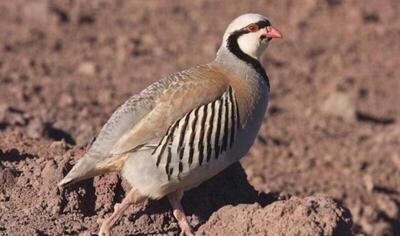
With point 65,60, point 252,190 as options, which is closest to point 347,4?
point 65,60

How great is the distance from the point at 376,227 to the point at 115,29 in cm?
838

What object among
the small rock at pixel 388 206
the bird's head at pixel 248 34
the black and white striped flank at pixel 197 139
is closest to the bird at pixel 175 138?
the black and white striped flank at pixel 197 139

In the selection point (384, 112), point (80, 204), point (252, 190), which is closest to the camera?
point (80, 204)

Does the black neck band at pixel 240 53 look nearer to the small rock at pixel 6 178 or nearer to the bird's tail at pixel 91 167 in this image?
the bird's tail at pixel 91 167

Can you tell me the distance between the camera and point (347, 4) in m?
20.5

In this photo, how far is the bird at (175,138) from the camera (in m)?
7.71

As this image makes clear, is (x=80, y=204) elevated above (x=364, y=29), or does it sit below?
above

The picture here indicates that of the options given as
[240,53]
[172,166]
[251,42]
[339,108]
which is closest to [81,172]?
[172,166]

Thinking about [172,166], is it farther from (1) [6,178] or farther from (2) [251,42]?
(1) [6,178]

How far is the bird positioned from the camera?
7707 mm

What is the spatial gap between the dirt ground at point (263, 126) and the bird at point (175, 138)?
1.01 feet

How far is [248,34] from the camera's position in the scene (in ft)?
27.3

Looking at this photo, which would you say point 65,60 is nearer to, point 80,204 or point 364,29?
point 364,29

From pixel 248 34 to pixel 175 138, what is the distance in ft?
3.48
